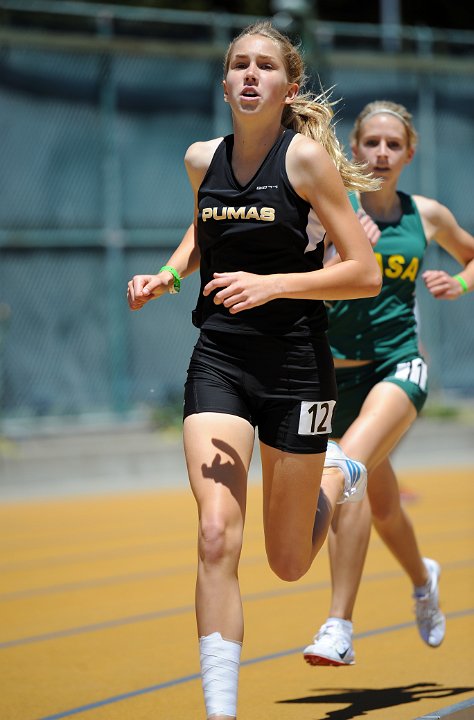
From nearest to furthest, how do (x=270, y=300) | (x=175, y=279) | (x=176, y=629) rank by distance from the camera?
(x=270, y=300) < (x=175, y=279) < (x=176, y=629)

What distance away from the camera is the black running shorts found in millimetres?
4320

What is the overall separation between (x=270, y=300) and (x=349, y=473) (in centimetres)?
106

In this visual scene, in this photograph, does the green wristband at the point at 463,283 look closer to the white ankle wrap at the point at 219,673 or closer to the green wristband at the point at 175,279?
the green wristband at the point at 175,279

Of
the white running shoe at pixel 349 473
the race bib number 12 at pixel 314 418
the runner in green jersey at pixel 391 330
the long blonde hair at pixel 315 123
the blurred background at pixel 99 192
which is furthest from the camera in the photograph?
the blurred background at pixel 99 192

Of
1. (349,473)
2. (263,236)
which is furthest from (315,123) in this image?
(349,473)

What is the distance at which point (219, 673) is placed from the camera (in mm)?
3877

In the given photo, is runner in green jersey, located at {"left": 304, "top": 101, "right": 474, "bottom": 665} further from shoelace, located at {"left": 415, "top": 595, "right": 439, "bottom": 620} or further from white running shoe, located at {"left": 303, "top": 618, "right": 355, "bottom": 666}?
white running shoe, located at {"left": 303, "top": 618, "right": 355, "bottom": 666}

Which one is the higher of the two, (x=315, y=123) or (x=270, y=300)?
(x=315, y=123)

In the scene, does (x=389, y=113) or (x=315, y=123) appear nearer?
(x=315, y=123)

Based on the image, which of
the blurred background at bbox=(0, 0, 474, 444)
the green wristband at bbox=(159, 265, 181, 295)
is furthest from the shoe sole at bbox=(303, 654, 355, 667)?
the blurred background at bbox=(0, 0, 474, 444)

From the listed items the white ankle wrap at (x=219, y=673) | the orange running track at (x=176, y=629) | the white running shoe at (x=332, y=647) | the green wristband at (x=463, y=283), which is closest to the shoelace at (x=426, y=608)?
the orange running track at (x=176, y=629)

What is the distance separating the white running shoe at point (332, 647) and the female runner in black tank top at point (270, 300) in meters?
0.61

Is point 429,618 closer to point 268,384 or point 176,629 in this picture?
point 176,629

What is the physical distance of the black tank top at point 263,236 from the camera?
429 cm
